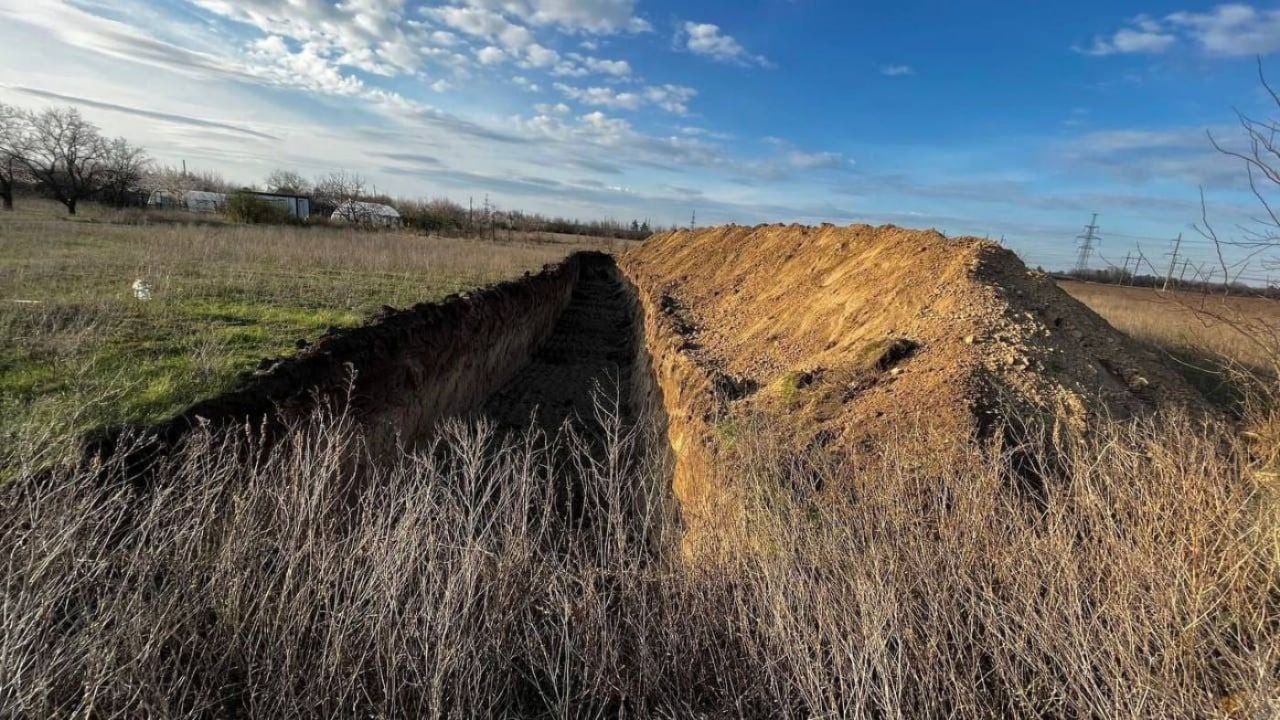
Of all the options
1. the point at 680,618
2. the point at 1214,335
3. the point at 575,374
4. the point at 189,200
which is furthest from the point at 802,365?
the point at 189,200

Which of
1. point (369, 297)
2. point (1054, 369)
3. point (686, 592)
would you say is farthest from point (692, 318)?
point (686, 592)

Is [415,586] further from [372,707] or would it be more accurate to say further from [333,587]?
[372,707]

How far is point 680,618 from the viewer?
2932 millimetres

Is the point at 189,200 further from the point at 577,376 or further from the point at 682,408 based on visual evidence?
the point at 682,408

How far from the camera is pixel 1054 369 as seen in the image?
5566 millimetres

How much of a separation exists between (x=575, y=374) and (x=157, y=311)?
752 cm

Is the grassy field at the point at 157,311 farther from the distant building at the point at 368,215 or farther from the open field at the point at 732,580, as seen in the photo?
the distant building at the point at 368,215

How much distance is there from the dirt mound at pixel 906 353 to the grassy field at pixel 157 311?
5.12 m

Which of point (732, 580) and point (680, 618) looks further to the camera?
point (732, 580)

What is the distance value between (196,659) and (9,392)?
4387mm

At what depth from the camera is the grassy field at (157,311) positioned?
16.9 ft

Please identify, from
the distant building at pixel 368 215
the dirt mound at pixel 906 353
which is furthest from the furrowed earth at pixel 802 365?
the distant building at pixel 368 215

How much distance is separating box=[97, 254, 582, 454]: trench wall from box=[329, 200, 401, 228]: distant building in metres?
42.3

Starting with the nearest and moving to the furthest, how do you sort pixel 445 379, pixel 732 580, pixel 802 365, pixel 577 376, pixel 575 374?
pixel 732 580
pixel 802 365
pixel 445 379
pixel 577 376
pixel 575 374
